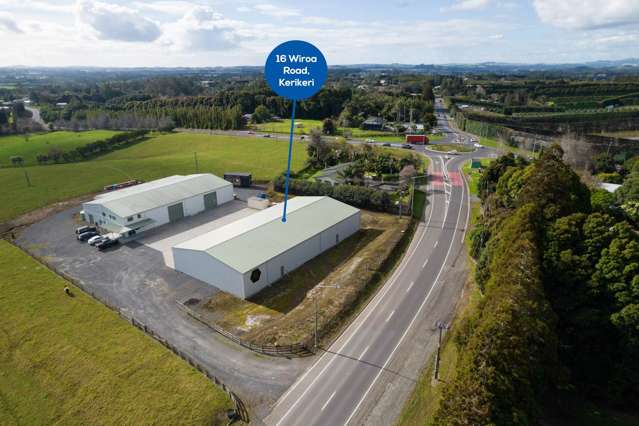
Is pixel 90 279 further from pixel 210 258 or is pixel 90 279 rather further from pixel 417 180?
pixel 417 180

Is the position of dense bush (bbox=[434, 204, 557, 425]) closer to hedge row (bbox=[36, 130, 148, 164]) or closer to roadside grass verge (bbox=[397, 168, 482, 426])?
roadside grass verge (bbox=[397, 168, 482, 426])

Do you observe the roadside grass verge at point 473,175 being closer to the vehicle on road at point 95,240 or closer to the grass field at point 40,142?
the vehicle on road at point 95,240

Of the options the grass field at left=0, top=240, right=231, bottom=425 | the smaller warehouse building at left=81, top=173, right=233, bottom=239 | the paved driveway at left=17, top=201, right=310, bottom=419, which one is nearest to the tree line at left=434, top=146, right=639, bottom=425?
the paved driveway at left=17, top=201, right=310, bottom=419

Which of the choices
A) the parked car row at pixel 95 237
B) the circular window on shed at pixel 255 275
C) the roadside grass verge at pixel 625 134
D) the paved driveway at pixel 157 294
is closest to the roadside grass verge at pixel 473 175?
the circular window on shed at pixel 255 275

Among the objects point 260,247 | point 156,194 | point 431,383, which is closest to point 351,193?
point 260,247

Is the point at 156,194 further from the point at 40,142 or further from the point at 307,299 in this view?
the point at 40,142
